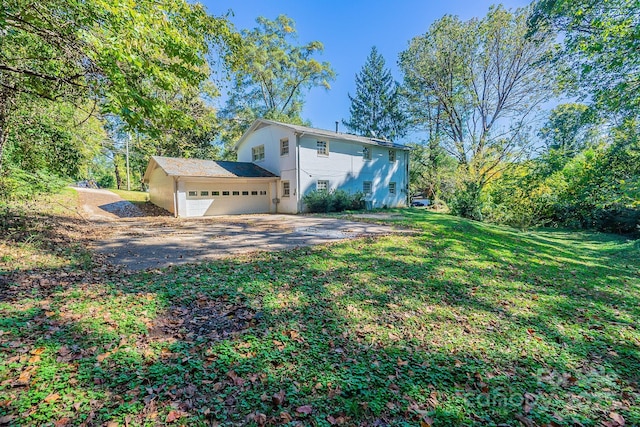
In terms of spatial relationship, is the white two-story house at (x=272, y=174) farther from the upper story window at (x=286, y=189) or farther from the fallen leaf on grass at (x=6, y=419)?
the fallen leaf on grass at (x=6, y=419)

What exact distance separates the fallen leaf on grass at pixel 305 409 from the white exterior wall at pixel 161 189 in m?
14.8

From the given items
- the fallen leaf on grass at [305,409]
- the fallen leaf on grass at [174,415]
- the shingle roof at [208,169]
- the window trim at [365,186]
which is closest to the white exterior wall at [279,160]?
the shingle roof at [208,169]

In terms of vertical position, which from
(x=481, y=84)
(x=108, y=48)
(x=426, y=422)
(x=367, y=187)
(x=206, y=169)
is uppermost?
(x=481, y=84)

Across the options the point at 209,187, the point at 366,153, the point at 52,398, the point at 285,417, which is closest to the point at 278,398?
the point at 285,417

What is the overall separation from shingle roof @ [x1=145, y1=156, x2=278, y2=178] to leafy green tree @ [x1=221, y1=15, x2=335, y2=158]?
1076cm

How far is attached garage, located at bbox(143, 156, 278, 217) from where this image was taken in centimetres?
1451

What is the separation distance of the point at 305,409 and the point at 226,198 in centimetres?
1499

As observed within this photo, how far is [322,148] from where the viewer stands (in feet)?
56.7

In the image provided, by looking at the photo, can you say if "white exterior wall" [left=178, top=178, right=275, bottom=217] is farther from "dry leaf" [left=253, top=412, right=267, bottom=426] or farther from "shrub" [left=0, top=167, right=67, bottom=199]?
"dry leaf" [left=253, top=412, right=267, bottom=426]

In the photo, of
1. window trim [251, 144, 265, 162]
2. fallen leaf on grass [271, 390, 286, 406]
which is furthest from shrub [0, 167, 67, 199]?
window trim [251, 144, 265, 162]

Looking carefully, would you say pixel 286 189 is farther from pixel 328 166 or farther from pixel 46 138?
pixel 46 138

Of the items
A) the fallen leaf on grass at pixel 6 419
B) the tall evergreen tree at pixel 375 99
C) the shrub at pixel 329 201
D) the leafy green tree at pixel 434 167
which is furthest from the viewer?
the tall evergreen tree at pixel 375 99

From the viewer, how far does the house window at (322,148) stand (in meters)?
17.1

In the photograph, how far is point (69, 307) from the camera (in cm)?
328
